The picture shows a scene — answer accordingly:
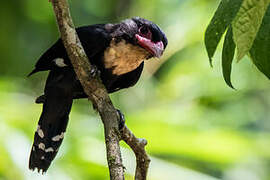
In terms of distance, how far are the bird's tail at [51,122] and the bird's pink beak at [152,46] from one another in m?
0.52

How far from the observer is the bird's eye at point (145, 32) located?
3.40 metres

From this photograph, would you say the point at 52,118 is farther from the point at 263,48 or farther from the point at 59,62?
the point at 263,48

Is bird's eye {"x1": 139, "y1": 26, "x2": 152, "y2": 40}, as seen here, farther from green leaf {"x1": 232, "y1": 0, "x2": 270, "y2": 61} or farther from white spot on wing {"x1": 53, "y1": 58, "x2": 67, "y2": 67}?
green leaf {"x1": 232, "y1": 0, "x2": 270, "y2": 61}

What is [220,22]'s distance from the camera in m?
1.61

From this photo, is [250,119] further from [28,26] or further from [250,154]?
[28,26]

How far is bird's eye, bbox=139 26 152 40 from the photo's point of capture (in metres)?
3.40

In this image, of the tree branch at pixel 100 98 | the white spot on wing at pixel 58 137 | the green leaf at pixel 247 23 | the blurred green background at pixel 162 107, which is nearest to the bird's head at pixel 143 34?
the tree branch at pixel 100 98

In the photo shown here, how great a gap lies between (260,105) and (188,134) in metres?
2.97

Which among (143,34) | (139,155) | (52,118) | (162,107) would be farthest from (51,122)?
(162,107)

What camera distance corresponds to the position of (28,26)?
26.1 feet

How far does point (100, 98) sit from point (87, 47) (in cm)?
75

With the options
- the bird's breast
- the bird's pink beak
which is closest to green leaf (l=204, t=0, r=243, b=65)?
the bird's pink beak

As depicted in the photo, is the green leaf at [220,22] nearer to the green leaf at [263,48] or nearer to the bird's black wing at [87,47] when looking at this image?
the green leaf at [263,48]

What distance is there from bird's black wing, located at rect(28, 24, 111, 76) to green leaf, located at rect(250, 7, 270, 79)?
1844mm
